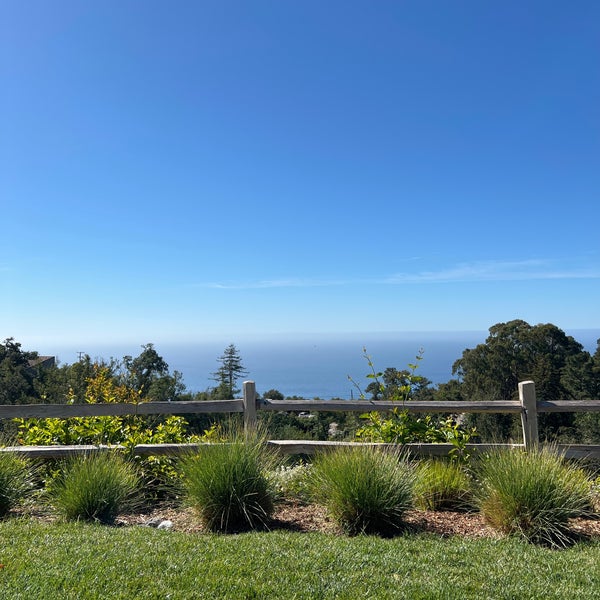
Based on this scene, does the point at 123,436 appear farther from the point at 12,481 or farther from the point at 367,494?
the point at 367,494

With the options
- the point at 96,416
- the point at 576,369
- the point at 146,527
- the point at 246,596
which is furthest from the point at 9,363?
the point at 576,369

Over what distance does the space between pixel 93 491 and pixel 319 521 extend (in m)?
2.36

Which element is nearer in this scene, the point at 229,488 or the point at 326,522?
the point at 229,488

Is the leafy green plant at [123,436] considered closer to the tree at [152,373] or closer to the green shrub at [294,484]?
the green shrub at [294,484]

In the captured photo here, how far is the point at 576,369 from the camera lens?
30156mm

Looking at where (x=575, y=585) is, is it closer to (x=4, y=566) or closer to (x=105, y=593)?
(x=105, y=593)

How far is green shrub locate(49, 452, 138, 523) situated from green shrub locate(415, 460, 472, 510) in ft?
10.7

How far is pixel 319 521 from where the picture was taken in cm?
511

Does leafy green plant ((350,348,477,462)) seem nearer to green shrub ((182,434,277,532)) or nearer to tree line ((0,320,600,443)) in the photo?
green shrub ((182,434,277,532))

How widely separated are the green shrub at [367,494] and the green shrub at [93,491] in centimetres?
224

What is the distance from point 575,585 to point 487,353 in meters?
33.4

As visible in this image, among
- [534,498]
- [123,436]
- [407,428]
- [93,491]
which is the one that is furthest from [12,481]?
[534,498]

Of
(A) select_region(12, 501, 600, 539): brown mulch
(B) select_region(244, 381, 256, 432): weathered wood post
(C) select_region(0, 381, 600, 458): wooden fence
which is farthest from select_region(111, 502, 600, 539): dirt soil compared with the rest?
(B) select_region(244, 381, 256, 432): weathered wood post

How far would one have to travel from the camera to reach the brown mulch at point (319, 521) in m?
4.84
